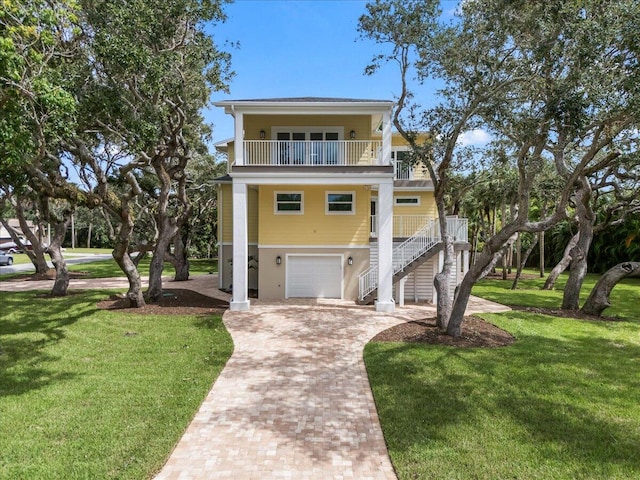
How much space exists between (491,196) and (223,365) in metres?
22.0

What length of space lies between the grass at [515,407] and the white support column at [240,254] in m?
Result: 5.78

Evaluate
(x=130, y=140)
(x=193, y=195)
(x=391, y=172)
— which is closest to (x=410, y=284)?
(x=391, y=172)

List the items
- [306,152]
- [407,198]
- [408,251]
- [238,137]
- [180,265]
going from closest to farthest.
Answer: [238,137]
[306,152]
[408,251]
[407,198]
[180,265]

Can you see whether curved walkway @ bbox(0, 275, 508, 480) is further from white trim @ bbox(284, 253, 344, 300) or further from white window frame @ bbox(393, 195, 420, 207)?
white window frame @ bbox(393, 195, 420, 207)

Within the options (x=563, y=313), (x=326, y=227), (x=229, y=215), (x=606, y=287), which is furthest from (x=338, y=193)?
(x=606, y=287)

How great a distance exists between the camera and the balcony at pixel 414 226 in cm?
1583

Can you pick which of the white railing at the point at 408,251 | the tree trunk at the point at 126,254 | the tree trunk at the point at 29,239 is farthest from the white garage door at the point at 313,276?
the tree trunk at the point at 29,239

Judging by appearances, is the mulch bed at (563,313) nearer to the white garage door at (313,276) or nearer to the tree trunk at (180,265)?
the white garage door at (313,276)

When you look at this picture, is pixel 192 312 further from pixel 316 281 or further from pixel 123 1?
pixel 123 1

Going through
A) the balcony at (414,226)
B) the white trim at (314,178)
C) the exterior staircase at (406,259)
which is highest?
the white trim at (314,178)

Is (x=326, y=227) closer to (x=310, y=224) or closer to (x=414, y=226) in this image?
(x=310, y=224)

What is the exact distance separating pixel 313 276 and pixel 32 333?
9.20 m

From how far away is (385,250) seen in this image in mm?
13680

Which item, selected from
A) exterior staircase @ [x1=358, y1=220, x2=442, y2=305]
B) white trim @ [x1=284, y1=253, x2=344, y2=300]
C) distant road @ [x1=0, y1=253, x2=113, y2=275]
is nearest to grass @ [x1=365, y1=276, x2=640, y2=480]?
exterior staircase @ [x1=358, y1=220, x2=442, y2=305]
